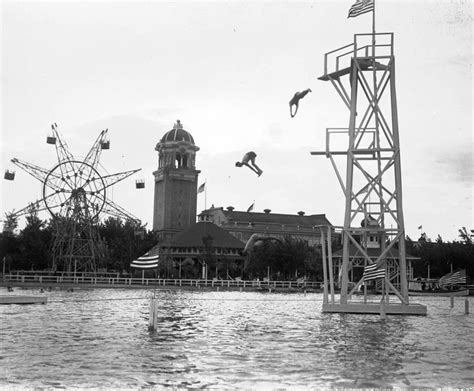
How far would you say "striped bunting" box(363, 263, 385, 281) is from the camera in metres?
34.6

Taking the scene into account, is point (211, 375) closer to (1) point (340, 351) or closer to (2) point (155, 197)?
(1) point (340, 351)

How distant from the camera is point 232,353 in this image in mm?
20656

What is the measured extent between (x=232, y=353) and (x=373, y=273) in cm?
1552

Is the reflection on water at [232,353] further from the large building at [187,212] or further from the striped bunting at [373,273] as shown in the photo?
the large building at [187,212]

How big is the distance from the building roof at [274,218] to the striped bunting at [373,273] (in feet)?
431

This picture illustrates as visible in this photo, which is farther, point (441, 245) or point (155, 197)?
point (155, 197)

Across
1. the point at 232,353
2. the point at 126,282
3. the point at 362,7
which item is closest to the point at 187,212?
the point at 126,282

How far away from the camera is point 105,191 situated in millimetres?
99312

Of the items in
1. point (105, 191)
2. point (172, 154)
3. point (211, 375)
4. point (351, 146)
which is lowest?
point (211, 375)

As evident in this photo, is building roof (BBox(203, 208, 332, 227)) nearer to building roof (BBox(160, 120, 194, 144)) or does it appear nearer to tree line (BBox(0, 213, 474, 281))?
building roof (BBox(160, 120, 194, 144))

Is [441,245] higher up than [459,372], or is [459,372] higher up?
[441,245]

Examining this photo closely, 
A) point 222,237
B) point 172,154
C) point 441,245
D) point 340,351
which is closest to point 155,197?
point 172,154

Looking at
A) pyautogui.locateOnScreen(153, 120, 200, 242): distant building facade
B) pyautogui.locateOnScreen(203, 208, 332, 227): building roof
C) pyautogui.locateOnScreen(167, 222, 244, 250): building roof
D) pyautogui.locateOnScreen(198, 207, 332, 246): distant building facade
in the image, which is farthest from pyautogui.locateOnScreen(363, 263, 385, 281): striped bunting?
pyautogui.locateOnScreen(153, 120, 200, 242): distant building facade

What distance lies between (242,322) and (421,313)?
9.89 m
